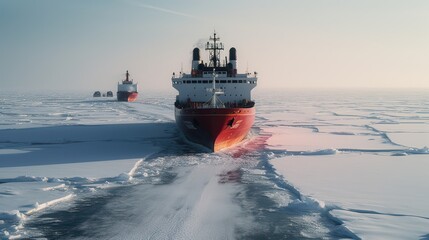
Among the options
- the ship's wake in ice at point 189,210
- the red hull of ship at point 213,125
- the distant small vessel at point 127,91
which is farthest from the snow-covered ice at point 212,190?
the distant small vessel at point 127,91

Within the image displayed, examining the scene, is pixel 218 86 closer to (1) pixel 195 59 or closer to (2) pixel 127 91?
(1) pixel 195 59

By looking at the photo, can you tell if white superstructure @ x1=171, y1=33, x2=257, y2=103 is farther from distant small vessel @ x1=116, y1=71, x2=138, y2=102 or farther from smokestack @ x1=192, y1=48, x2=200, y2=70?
distant small vessel @ x1=116, y1=71, x2=138, y2=102

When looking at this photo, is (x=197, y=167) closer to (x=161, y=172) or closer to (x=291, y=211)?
(x=161, y=172)

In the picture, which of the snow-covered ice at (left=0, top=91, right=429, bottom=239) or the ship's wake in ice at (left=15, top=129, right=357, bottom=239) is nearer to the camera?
the ship's wake in ice at (left=15, top=129, right=357, bottom=239)

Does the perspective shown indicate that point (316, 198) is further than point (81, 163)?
No

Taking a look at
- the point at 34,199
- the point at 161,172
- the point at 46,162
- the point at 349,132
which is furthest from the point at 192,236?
the point at 349,132

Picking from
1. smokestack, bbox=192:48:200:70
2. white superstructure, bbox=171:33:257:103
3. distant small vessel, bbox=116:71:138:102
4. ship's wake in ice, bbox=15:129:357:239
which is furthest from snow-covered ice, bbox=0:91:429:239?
distant small vessel, bbox=116:71:138:102

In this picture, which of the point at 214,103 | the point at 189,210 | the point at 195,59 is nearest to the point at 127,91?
the point at 195,59
